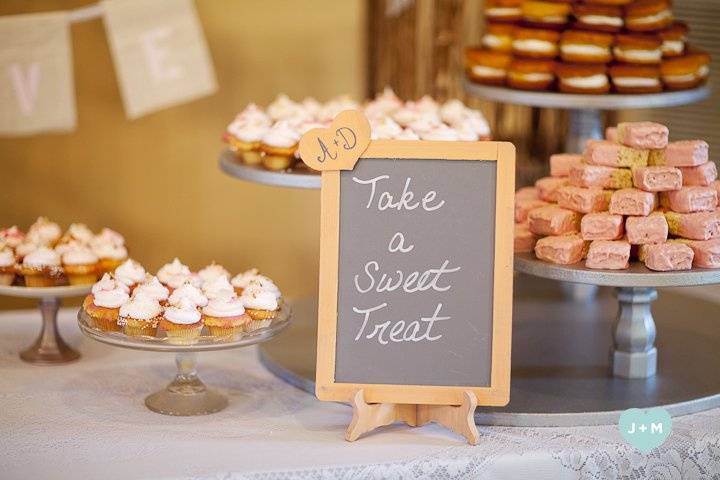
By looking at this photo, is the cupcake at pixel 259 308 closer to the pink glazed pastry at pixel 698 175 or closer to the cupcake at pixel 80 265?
the cupcake at pixel 80 265

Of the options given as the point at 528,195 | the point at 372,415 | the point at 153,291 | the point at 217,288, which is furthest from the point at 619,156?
the point at 153,291

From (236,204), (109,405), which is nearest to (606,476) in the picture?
(109,405)

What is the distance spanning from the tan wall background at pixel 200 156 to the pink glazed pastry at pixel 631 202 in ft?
7.55

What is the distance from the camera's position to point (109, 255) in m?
2.27

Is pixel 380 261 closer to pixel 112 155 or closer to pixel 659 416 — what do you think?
pixel 659 416

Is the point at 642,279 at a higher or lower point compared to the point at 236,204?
higher

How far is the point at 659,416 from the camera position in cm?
201

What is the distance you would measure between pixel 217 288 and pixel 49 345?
0.48 m

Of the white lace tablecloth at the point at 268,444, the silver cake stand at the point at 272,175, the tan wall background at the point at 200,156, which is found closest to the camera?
the white lace tablecloth at the point at 268,444

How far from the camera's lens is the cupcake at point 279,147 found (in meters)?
2.35

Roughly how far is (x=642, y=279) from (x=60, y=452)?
100cm

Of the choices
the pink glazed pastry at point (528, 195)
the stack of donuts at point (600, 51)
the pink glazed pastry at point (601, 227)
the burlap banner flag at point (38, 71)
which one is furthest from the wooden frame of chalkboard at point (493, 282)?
the burlap banner flag at point (38, 71)

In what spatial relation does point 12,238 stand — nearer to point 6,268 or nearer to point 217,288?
point 6,268

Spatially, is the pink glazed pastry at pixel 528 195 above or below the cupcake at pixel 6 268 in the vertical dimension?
above
